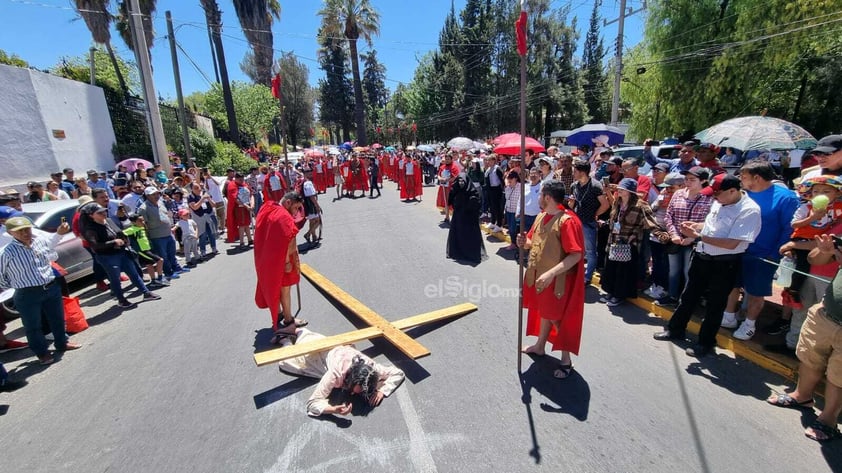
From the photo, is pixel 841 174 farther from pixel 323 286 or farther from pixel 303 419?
pixel 323 286

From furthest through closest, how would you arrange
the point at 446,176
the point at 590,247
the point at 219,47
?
the point at 219,47, the point at 446,176, the point at 590,247

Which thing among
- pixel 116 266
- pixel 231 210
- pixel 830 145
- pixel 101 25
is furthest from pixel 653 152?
pixel 101 25

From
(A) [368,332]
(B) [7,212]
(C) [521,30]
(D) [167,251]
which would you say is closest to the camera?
(C) [521,30]

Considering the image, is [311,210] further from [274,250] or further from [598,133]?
[598,133]

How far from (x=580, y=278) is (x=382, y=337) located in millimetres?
2328

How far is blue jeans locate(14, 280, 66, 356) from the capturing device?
4387 mm

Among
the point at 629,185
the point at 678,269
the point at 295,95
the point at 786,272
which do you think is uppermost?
the point at 295,95

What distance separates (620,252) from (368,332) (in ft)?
11.3

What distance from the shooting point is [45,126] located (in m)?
12.4

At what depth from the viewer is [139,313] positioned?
5.86 m

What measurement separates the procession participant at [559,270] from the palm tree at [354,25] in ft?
99.2

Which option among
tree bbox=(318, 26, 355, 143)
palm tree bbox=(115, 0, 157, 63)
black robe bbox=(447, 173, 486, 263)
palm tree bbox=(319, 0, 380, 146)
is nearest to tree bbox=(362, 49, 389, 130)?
tree bbox=(318, 26, 355, 143)

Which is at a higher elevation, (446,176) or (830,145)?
(830,145)

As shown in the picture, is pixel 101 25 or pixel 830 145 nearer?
pixel 830 145
